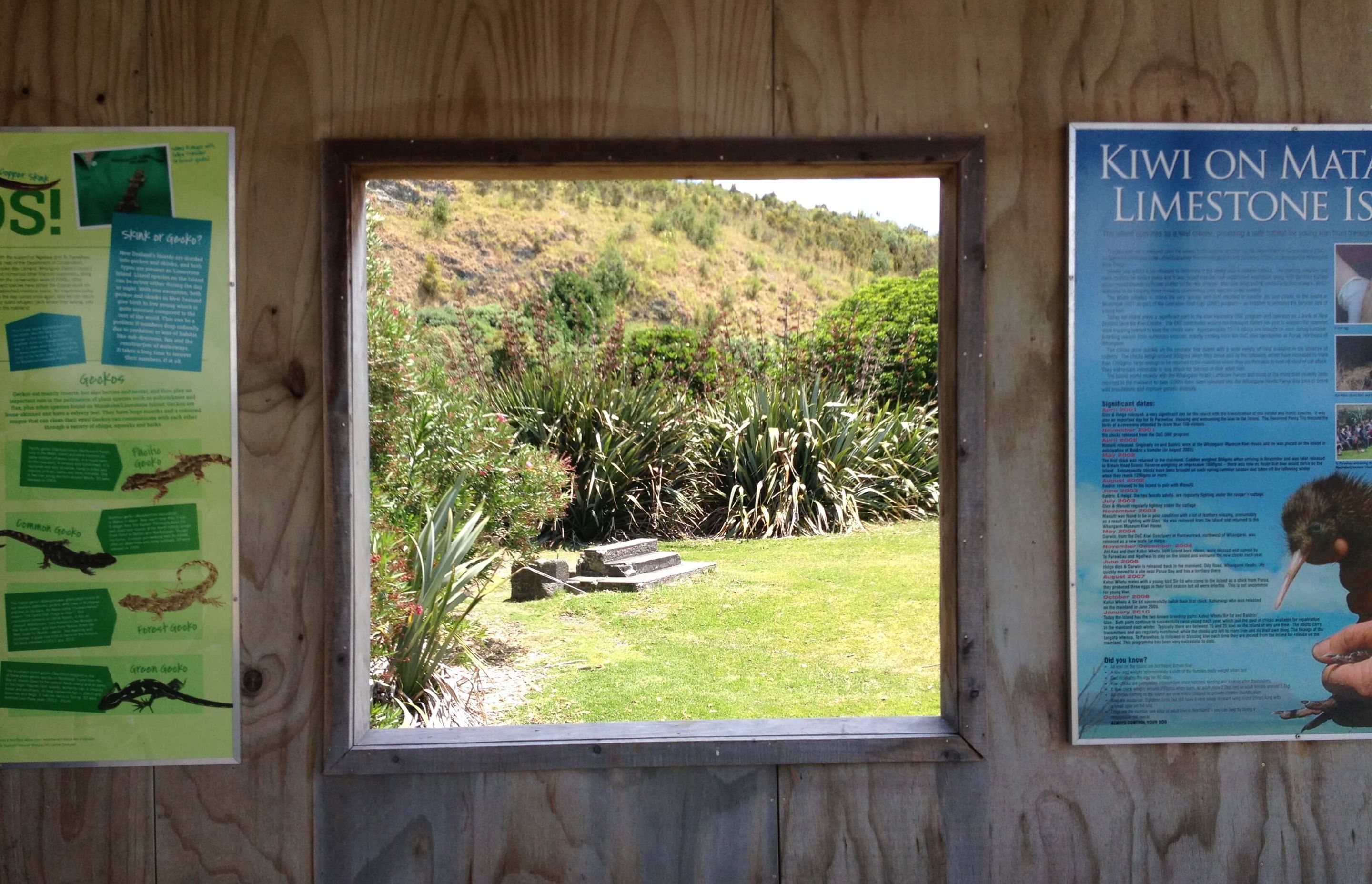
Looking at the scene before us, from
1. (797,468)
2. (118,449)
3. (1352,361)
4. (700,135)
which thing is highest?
(700,135)

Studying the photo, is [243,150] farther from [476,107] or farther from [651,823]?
[651,823]

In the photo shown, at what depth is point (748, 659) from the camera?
5.47 m

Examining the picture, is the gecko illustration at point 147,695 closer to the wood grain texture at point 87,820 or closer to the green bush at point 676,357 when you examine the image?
the wood grain texture at point 87,820

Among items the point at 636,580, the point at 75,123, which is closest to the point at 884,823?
the point at 75,123

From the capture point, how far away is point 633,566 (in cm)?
682

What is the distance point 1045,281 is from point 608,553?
4.99 m

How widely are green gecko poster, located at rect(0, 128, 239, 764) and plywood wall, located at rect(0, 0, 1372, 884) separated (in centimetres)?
6

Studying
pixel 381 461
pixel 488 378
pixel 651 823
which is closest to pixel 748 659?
pixel 381 461

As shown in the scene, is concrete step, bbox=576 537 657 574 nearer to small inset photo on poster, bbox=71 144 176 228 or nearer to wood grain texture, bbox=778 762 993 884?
wood grain texture, bbox=778 762 993 884

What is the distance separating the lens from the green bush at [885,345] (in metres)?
9.73

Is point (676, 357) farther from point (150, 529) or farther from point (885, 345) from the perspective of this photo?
point (150, 529)

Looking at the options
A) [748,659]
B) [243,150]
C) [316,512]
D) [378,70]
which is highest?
[378,70]

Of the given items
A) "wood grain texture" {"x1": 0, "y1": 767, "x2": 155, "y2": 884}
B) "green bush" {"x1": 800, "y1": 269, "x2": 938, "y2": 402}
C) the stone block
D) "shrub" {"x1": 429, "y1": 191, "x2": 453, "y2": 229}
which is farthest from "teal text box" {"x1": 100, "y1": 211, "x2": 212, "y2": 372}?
"shrub" {"x1": 429, "y1": 191, "x2": 453, "y2": 229}

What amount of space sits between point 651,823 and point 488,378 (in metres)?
7.63
